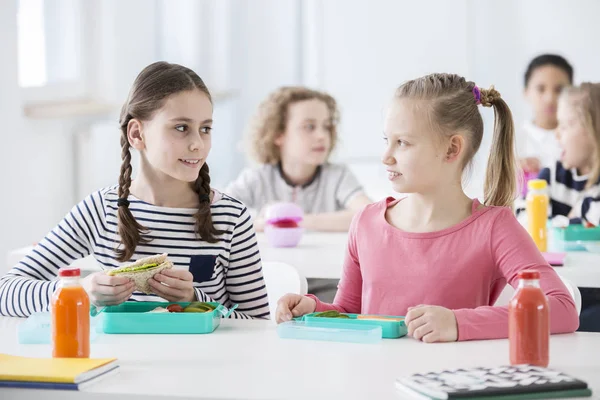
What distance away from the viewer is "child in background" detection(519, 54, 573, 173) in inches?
199

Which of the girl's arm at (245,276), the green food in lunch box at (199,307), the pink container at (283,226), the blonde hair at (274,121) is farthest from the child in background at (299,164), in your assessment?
the green food in lunch box at (199,307)

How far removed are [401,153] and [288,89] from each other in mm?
2037

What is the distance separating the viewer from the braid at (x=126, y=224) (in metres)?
1.92

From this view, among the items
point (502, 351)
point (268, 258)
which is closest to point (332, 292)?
point (268, 258)

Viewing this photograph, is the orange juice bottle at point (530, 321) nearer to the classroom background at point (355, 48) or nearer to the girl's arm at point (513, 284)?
the girl's arm at point (513, 284)

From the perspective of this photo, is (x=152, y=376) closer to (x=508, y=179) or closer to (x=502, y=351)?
(x=502, y=351)

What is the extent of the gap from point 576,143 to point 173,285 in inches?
87.4

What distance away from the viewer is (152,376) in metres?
1.29

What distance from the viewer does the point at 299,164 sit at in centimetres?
360

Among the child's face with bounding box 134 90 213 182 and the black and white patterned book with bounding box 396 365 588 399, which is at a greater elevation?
the child's face with bounding box 134 90 213 182

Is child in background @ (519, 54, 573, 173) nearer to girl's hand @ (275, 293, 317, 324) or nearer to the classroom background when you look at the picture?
the classroom background

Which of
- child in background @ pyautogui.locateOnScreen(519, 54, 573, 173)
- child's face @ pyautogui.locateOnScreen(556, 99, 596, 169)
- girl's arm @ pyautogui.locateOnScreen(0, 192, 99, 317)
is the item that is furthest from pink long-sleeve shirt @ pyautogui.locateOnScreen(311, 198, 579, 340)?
child in background @ pyautogui.locateOnScreen(519, 54, 573, 173)

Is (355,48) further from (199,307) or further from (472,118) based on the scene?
(199,307)

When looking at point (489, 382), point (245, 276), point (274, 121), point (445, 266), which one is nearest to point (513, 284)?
point (445, 266)
